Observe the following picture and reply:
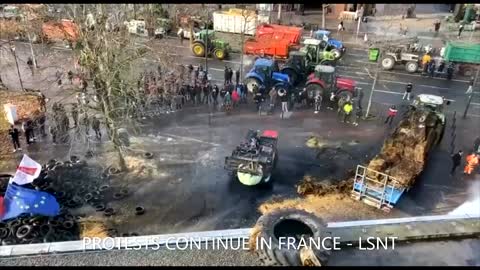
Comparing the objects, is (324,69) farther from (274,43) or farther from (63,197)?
(63,197)

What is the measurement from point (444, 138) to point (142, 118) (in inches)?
586

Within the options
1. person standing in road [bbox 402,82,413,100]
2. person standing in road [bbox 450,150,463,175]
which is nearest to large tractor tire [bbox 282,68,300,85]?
person standing in road [bbox 402,82,413,100]

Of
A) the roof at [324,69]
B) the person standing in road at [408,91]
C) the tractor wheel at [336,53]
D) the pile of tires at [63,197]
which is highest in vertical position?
the tractor wheel at [336,53]

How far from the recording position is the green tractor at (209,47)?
30.3 meters

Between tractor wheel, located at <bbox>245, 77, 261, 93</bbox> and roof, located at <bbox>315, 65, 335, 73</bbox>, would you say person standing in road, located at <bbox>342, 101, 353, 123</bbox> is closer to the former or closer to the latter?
roof, located at <bbox>315, 65, 335, 73</bbox>

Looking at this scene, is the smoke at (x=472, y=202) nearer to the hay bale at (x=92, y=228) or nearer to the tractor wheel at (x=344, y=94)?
the tractor wheel at (x=344, y=94)

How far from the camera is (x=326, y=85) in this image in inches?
989

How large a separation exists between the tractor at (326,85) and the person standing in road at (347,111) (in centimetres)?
119

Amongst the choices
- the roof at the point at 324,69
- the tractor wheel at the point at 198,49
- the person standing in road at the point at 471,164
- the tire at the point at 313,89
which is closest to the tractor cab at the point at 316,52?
the roof at the point at 324,69

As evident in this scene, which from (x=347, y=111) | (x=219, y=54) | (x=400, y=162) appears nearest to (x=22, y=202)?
(x=400, y=162)

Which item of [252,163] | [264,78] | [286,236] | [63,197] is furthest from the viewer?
[264,78]

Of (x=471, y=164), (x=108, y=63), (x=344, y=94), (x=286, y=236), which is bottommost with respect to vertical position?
(x=471, y=164)

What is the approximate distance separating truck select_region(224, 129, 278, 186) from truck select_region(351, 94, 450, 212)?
3361 millimetres

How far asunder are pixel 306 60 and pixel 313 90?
3.54 m
